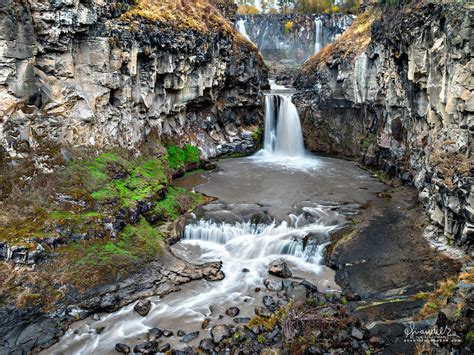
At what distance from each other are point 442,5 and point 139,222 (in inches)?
688

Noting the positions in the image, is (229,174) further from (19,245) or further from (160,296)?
(19,245)

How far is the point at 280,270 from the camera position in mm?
15930

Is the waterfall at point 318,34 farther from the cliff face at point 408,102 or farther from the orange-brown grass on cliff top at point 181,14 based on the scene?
the orange-brown grass on cliff top at point 181,14

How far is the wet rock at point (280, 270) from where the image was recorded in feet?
52.1

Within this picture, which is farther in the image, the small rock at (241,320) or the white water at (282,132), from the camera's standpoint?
the white water at (282,132)

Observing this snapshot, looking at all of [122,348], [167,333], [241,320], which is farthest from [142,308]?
[241,320]

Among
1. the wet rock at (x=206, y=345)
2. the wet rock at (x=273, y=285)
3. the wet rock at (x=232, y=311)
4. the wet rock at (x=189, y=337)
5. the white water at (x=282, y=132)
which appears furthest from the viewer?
the white water at (x=282, y=132)

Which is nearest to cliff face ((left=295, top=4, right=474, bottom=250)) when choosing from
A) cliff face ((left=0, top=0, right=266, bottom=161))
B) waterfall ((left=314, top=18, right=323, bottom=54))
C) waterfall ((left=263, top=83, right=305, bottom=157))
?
→ waterfall ((left=263, top=83, right=305, bottom=157))

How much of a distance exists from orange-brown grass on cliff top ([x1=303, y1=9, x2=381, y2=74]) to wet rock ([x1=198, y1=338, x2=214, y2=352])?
26.4m

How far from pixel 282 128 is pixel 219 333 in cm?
2428

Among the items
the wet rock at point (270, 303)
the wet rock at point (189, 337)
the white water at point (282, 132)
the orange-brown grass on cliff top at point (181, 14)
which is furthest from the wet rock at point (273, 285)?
the white water at point (282, 132)

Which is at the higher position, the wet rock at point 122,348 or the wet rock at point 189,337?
the wet rock at point 189,337

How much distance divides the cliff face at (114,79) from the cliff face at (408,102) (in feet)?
23.3

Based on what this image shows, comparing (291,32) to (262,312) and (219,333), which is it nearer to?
(262,312)
